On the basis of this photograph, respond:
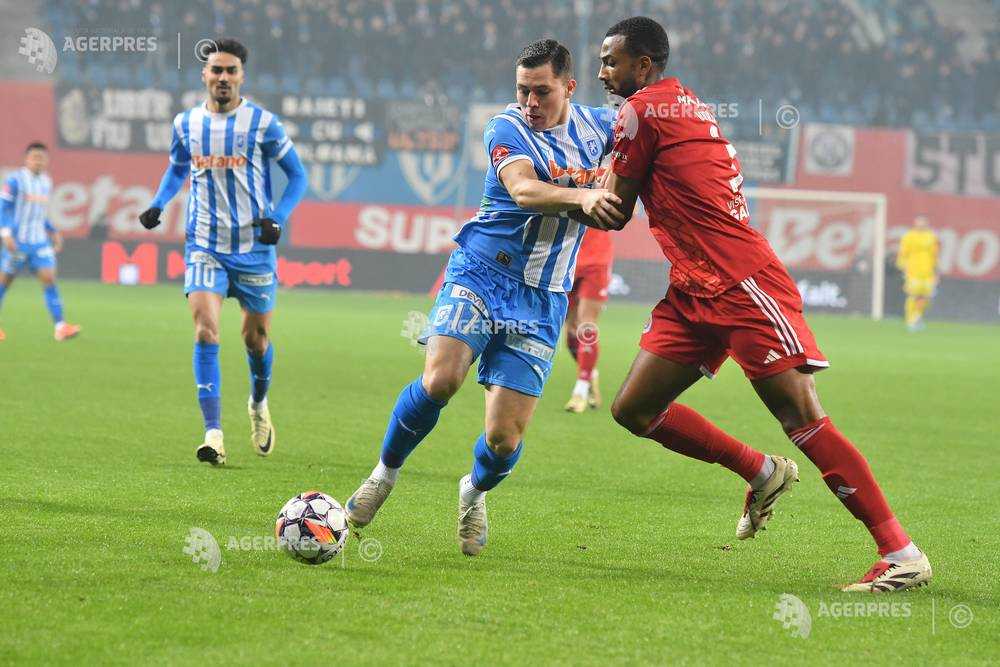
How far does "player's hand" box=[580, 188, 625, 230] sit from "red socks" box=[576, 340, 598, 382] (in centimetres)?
558

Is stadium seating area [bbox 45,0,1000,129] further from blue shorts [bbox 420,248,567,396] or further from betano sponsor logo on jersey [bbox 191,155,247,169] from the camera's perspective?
blue shorts [bbox 420,248,567,396]

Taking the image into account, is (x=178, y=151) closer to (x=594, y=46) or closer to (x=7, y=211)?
(x=7, y=211)

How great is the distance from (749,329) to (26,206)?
12851 millimetres

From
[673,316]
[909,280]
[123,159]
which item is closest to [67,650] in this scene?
[673,316]

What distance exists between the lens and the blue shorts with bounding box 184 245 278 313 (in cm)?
730

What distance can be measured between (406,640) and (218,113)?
4513mm

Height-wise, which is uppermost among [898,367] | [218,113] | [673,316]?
[218,113]

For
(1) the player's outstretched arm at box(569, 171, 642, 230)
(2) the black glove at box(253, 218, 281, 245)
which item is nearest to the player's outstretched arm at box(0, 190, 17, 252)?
(2) the black glove at box(253, 218, 281, 245)

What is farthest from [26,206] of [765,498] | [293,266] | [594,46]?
[594,46]

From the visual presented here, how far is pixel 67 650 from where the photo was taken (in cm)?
347

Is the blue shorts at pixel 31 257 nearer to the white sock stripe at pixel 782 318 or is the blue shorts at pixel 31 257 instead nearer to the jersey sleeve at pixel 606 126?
the jersey sleeve at pixel 606 126

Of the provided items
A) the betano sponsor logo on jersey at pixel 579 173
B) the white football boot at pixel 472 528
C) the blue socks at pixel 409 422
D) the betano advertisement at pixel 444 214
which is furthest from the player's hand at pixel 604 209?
the betano advertisement at pixel 444 214

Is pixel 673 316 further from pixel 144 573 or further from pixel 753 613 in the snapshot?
pixel 144 573

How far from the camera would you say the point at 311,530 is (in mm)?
4586
